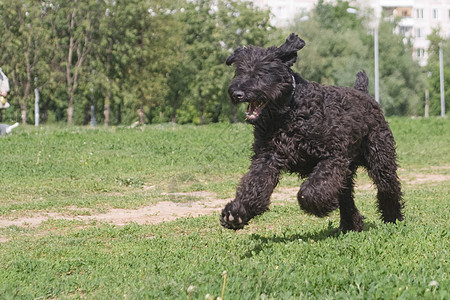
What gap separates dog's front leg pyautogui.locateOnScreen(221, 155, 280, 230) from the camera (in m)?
5.82

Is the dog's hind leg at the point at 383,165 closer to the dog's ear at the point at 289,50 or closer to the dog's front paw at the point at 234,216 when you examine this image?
the dog's ear at the point at 289,50

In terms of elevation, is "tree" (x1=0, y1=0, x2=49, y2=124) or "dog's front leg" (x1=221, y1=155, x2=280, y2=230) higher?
"tree" (x1=0, y1=0, x2=49, y2=124)

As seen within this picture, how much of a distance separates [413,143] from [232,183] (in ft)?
37.1

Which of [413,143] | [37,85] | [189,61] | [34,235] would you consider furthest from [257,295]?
[189,61]

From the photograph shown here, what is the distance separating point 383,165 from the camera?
7406 mm

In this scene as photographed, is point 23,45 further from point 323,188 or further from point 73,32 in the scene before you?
point 323,188

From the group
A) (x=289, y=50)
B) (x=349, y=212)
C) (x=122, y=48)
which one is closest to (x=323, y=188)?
(x=289, y=50)

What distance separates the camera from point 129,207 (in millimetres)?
10523

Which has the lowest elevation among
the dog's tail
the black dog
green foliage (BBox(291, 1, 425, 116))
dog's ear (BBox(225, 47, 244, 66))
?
the black dog

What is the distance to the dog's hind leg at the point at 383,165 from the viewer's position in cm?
738

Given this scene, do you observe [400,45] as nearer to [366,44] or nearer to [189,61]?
[366,44]

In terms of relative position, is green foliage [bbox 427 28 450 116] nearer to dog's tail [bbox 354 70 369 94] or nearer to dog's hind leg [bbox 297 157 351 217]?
dog's tail [bbox 354 70 369 94]

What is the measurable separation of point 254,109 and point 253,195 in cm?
81

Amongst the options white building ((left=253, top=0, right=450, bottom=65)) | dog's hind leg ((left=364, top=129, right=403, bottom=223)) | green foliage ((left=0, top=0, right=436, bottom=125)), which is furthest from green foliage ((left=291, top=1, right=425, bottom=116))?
dog's hind leg ((left=364, top=129, right=403, bottom=223))
